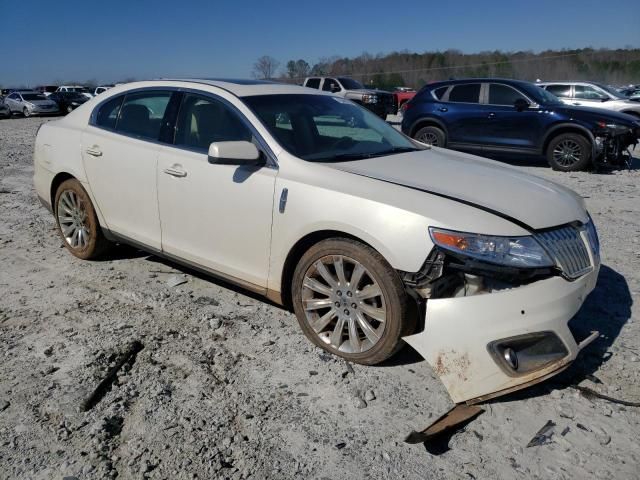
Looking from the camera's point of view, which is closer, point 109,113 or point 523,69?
point 109,113

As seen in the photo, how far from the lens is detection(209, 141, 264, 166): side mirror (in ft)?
10.6

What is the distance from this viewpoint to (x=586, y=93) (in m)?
15.7

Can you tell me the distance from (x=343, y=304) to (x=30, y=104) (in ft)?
107

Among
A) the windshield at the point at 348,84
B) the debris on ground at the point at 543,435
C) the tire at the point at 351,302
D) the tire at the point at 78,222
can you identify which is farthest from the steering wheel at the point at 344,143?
the windshield at the point at 348,84

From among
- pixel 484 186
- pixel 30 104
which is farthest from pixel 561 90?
pixel 30 104

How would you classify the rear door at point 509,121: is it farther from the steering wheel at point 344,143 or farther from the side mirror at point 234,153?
the side mirror at point 234,153

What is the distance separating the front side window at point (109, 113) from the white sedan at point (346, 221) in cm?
1

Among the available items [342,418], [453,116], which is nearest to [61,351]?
[342,418]

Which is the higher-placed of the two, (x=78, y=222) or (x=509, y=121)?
(x=509, y=121)

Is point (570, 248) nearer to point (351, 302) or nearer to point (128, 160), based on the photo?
point (351, 302)

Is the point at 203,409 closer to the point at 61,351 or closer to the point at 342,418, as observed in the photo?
the point at 342,418

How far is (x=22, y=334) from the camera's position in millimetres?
3512

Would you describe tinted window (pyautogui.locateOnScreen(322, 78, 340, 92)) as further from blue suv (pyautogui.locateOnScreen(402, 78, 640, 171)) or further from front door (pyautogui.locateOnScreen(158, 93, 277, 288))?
front door (pyautogui.locateOnScreen(158, 93, 277, 288))

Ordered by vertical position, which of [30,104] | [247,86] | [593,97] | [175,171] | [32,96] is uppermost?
[247,86]
